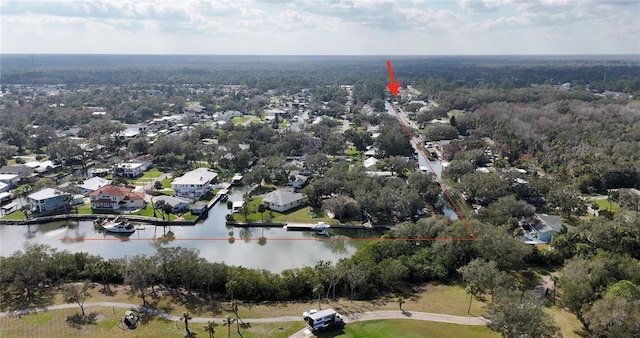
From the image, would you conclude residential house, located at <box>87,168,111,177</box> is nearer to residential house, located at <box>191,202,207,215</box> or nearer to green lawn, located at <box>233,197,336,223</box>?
residential house, located at <box>191,202,207,215</box>

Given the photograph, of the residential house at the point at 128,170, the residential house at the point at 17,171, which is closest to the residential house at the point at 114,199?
the residential house at the point at 128,170

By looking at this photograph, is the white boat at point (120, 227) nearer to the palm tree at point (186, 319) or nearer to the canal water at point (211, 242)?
the canal water at point (211, 242)

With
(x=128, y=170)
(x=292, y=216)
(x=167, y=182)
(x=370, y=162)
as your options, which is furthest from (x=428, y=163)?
(x=128, y=170)

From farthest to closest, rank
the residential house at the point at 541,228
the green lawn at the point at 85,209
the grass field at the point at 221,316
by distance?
the green lawn at the point at 85,209 → the residential house at the point at 541,228 → the grass field at the point at 221,316

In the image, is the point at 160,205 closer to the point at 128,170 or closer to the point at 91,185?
the point at 91,185

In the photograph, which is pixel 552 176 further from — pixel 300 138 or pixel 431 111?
pixel 431 111

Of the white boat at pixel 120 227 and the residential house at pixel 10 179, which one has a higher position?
the residential house at pixel 10 179
